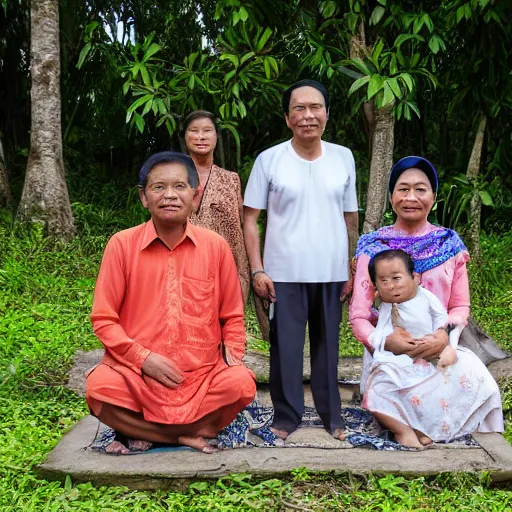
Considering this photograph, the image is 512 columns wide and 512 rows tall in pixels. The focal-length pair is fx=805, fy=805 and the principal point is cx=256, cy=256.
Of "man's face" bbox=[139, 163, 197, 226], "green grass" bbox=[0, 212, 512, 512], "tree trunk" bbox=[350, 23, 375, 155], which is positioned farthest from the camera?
"tree trunk" bbox=[350, 23, 375, 155]

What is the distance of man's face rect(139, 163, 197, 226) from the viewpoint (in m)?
3.60

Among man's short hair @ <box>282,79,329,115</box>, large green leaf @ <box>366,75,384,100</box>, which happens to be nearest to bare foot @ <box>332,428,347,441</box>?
man's short hair @ <box>282,79,329,115</box>

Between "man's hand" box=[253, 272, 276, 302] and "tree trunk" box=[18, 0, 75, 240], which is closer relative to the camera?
"man's hand" box=[253, 272, 276, 302]

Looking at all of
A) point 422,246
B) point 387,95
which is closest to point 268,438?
point 422,246

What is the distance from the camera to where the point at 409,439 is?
386 cm

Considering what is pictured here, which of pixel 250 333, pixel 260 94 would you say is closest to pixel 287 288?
pixel 250 333

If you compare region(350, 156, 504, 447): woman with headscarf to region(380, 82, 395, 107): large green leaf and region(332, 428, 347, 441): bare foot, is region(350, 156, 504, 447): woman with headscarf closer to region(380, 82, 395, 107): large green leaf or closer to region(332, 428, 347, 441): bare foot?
region(332, 428, 347, 441): bare foot

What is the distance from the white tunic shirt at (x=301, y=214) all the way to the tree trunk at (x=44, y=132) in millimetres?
4197

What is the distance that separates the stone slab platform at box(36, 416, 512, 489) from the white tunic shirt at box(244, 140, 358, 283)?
0.84 meters

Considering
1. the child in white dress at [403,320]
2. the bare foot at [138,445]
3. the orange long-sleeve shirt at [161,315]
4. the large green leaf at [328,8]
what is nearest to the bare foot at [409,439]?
the child in white dress at [403,320]

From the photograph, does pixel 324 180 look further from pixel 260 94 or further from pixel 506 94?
pixel 506 94

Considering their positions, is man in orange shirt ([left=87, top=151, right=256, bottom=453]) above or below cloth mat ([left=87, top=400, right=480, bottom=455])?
above

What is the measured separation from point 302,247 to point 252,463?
1.04 meters

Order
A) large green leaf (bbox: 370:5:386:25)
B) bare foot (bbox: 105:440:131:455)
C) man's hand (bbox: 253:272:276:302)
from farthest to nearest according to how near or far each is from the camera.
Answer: large green leaf (bbox: 370:5:386:25) → man's hand (bbox: 253:272:276:302) → bare foot (bbox: 105:440:131:455)
